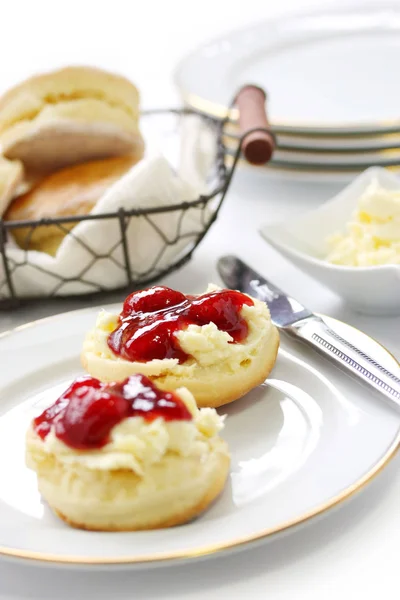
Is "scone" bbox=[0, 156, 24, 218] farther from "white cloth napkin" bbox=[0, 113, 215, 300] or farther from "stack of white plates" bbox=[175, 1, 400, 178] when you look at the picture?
"stack of white plates" bbox=[175, 1, 400, 178]

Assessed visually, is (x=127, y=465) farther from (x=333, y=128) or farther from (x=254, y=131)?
(x=333, y=128)

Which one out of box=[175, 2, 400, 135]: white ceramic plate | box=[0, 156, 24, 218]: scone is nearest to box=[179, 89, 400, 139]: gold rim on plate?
box=[175, 2, 400, 135]: white ceramic plate

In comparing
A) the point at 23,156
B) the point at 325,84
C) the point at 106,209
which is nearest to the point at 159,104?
the point at 325,84

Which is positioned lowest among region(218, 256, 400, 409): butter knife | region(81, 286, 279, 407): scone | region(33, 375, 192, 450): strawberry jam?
region(218, 256, 400, 409): butter knife

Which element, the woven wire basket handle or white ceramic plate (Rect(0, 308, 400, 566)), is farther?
the woven wire basket handle

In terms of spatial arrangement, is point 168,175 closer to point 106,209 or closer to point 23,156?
point 106,209

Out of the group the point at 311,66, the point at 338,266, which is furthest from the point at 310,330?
the point at 311,66

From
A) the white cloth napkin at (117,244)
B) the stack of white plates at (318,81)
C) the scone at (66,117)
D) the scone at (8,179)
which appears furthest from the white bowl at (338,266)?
the scone at (8,179)

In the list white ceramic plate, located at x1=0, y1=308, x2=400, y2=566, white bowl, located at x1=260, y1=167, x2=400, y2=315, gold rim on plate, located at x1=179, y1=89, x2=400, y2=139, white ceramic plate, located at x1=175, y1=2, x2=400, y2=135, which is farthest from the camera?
white ceramic plate, located at x1=175, y1=2, x2=400, y2=135
